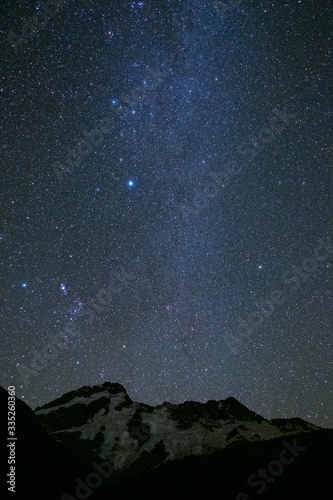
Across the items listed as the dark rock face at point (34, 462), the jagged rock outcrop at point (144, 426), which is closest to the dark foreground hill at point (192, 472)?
the dark rock face at point (34, 462)

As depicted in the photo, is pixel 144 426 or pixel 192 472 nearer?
pixel 192 472

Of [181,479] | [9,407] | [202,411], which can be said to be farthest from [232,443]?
[9,407]

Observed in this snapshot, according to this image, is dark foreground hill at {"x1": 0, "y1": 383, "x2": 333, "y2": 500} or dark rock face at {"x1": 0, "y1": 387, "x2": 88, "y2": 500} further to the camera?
dark foreground hill at {"x1": 0, "y1": 383, "x2": 333, "y2": 500}

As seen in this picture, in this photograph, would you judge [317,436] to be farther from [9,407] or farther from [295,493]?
[9,407]

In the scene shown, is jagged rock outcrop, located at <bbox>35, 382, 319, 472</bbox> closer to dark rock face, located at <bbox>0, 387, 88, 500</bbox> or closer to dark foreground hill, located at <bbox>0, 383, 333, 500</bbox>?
dark foreground hill, located at <bbox>0, 383, 333, 500</bbox>

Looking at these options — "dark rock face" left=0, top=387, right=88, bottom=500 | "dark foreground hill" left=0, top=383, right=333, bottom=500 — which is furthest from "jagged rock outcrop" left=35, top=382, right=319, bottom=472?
"dark rock face" left=0, top=387, right=88, bottom=500

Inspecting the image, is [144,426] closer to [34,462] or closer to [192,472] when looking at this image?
[192,472]

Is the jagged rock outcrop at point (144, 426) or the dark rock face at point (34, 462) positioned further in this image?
the jagged rock outcrop at point (144, 426)

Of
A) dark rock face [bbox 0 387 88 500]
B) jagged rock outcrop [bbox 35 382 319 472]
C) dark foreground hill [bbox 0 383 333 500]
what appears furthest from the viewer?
jagged rock outcrop [bbox 35 382 319 472]

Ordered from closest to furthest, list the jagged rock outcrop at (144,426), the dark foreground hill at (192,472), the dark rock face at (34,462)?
the dark rock face at (34,462)
the dark foreground hill at (192,472)
the jagged rock outcrop at (144,426)

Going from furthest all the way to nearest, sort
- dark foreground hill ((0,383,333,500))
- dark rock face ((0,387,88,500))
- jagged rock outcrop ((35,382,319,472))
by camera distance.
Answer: jagged rock outcrop ((35,382,319,472)), dark foreground hill ((0,383,333,500)), dark rock face ((0,387,88,500))

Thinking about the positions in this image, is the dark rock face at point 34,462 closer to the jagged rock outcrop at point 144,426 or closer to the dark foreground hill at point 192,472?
the dark foreground hill at point 192,472

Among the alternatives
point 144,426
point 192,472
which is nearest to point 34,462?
point 192,472

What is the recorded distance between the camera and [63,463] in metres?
30.3
